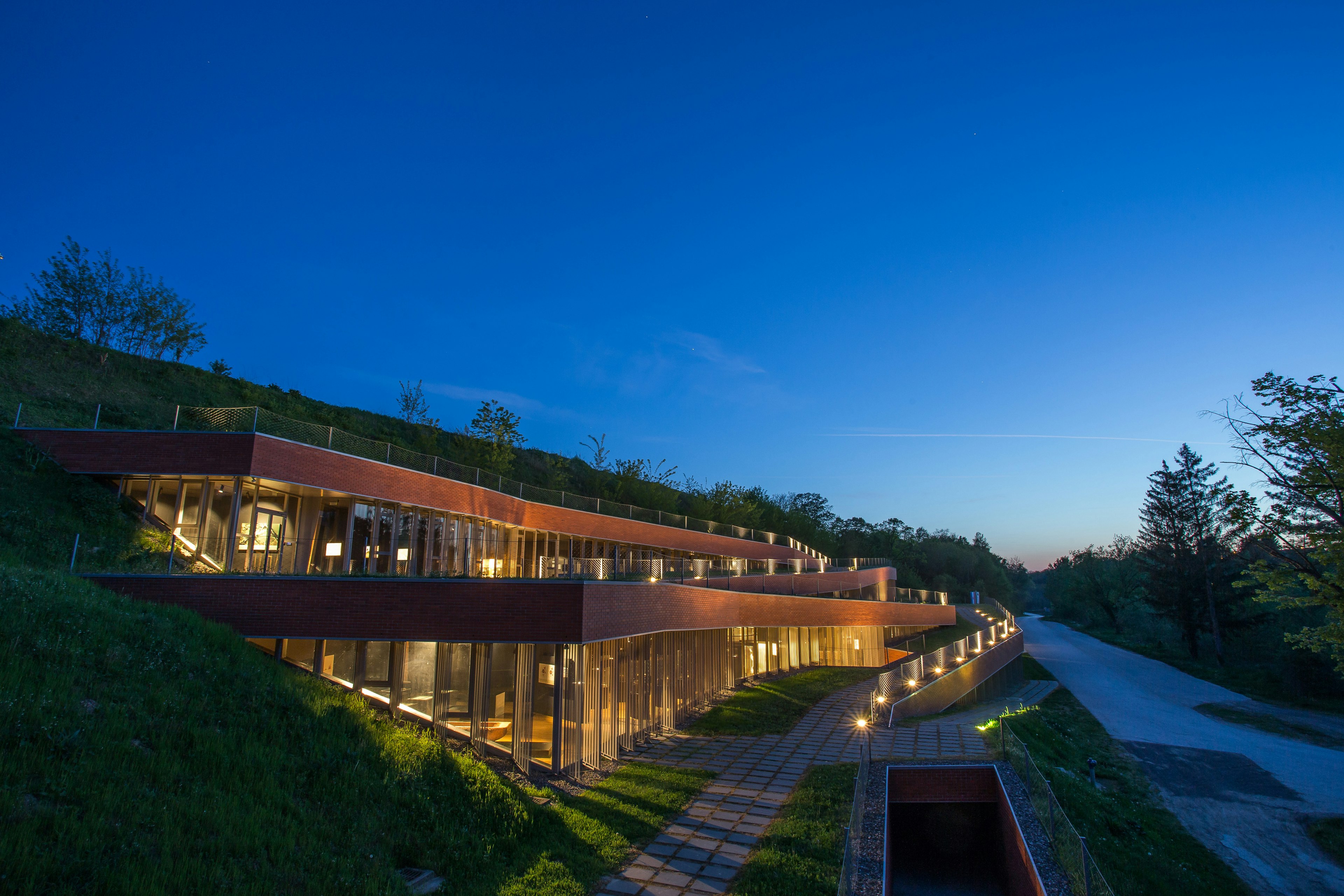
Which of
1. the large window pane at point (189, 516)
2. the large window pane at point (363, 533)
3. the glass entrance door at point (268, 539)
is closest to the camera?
the glass entrance door at point (268, 539)

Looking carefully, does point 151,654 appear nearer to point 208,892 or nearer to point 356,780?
point 356,780

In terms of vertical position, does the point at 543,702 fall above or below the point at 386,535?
below

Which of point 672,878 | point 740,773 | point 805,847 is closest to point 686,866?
point 672,878

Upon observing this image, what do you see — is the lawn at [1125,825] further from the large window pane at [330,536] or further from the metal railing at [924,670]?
the large window pane at [330,536]

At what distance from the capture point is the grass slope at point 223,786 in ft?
22.3

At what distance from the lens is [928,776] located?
44.9ft

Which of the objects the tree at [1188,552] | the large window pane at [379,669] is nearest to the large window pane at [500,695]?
the large window pane at [379,669]

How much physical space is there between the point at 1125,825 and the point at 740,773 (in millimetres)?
10760

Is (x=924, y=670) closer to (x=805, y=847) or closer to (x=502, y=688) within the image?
(x=805, y=847)

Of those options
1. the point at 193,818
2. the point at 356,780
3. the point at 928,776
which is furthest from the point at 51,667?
the point at 928,776

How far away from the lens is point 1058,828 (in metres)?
10.8

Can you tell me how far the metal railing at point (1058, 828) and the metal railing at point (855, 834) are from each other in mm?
2862

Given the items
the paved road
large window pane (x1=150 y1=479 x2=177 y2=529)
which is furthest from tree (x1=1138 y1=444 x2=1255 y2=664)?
large window pane (x1=150 y1=479 x2=177 y2=529)

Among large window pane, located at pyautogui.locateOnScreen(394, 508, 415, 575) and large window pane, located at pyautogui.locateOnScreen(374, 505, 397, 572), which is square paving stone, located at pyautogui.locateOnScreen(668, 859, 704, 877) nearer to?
large window pane, located at pyautogui.locateOnScreen(374, 505, 397, 572)
